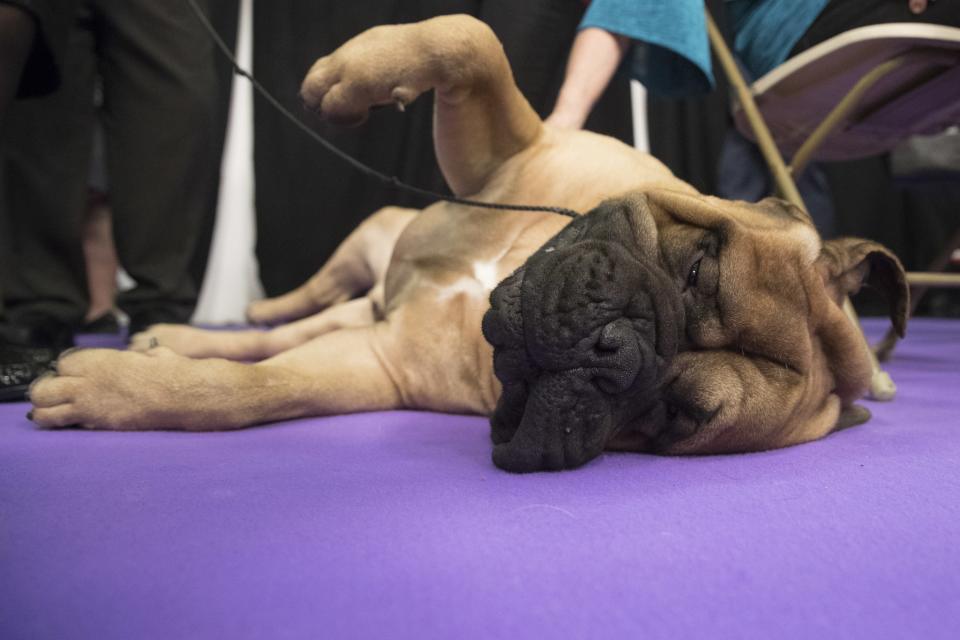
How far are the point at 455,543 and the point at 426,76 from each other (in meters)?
1.02

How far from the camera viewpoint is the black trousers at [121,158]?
3.17 meters

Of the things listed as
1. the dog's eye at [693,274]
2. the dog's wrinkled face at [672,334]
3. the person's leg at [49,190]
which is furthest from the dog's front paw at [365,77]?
the person's leg at [49,190]

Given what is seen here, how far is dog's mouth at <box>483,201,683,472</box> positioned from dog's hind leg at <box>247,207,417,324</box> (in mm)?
1444

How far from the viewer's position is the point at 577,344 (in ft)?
3.61

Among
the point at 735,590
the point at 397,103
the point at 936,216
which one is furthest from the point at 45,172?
the point at 936,216

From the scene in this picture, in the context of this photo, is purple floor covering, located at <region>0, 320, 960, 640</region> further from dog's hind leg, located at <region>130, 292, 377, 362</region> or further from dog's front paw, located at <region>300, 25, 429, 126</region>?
dog's hind leg, located at <region>130, 292, 377, 362</region>

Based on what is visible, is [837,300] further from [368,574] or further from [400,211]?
[400,211]

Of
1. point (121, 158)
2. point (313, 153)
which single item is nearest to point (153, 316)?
point (121, 158)

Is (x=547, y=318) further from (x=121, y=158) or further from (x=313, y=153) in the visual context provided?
(x=313, y=153)

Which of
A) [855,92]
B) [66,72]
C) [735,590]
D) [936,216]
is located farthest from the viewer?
[936,216]

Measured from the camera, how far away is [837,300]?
5.06 feet

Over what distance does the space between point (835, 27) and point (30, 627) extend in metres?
2.76

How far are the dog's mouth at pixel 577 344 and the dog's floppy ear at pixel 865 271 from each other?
1.45ft

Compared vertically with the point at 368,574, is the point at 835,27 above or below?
above
